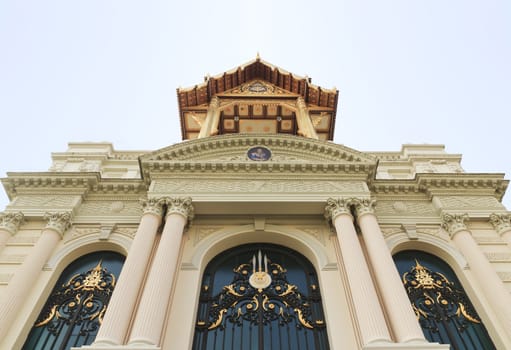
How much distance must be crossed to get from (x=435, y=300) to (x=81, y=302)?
11227mm

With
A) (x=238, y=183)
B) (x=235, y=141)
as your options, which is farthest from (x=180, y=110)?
(x=238, y=183)

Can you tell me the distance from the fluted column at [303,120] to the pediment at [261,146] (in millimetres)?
4831

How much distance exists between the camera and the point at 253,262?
13.8 meters

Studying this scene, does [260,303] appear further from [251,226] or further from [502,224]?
[502,224]

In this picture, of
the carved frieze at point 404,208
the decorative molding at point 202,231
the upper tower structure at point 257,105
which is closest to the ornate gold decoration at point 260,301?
the decorative molding at point 202,231

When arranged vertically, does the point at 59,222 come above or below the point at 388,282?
above

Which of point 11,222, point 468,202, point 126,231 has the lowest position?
point 11,222

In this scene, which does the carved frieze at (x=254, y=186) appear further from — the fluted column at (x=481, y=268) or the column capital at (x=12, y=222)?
the column capital at (x=12, y=222)

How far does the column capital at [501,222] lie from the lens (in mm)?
13880

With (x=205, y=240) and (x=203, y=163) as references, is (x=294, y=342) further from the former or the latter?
(x=203, y=163)

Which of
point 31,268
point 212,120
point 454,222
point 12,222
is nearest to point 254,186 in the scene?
point 454,222

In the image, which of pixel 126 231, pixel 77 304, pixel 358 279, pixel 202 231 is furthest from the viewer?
pixel 202 231

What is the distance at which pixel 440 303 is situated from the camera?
41.2ft

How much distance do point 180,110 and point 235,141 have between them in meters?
11.0
